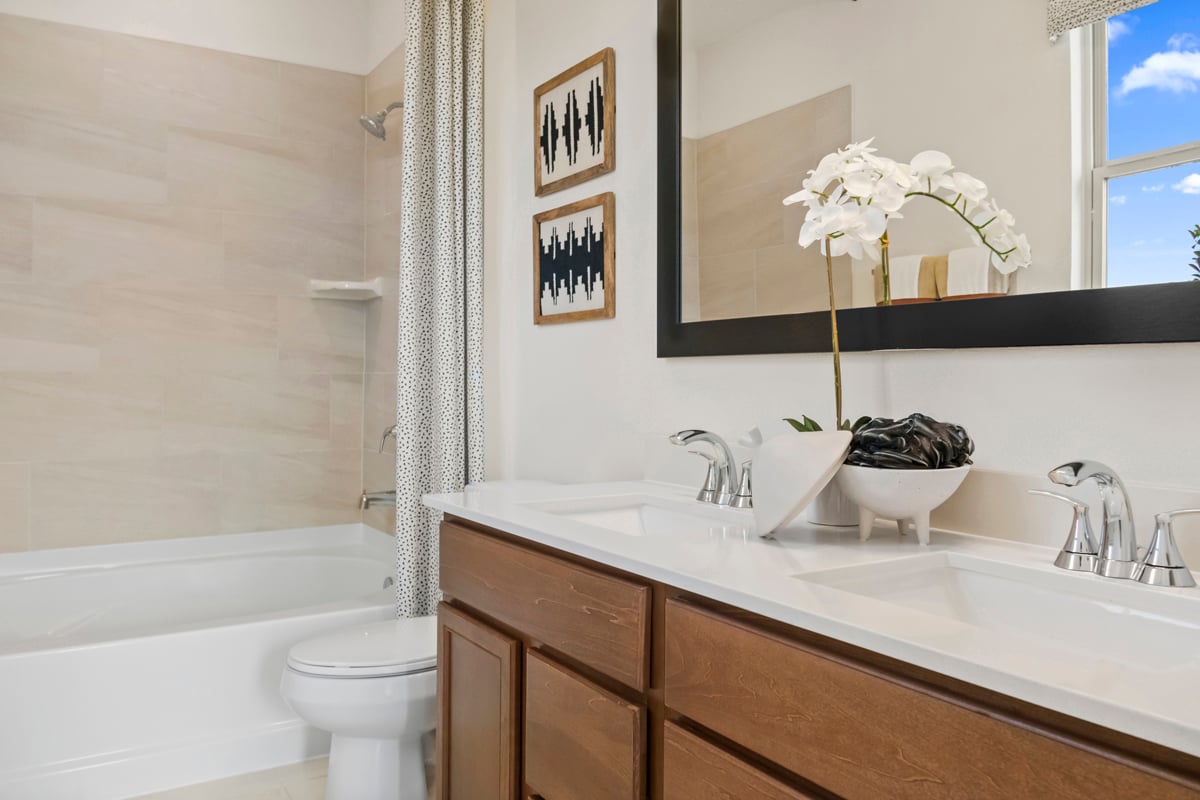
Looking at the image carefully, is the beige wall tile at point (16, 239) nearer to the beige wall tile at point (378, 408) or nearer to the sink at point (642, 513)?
the beige wall tile at point (378, 408)

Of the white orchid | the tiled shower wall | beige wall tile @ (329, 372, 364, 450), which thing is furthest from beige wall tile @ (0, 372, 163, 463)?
the white orchid

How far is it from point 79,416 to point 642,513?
2.28 metres

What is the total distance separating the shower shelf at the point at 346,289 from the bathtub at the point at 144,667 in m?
1.02

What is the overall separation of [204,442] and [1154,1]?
3072mm

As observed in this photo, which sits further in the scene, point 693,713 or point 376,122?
point 376,122

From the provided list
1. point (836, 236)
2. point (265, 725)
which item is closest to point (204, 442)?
Answer: point (265, 725)

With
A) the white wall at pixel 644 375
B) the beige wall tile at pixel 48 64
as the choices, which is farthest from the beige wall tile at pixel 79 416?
the white wall at pixel 644 375

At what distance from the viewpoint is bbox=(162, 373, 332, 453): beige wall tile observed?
Answer: 3.05 metres

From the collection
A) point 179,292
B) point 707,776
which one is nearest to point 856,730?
point 707,776

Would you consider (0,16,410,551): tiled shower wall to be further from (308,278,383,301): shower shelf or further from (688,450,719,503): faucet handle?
(688,450,719,503): faucet handle

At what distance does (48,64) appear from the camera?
9.29ft

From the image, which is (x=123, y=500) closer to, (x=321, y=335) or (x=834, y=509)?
(x=321, y=335)

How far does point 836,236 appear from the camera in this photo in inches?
49.6

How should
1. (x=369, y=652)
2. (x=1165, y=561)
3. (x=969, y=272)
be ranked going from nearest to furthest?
(x=1165, y=561) < (x=969, y=272) < (x=369, y=652)
